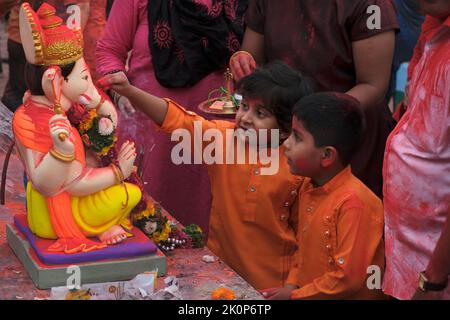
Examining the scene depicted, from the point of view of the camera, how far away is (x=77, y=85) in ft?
7.10

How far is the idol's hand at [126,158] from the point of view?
2203 mm

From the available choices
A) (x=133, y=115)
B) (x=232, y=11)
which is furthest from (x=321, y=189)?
(x=232, y=11)

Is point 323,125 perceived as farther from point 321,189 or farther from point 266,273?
point 266,273

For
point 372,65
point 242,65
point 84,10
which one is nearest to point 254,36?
point 242,65

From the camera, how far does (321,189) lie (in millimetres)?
2316

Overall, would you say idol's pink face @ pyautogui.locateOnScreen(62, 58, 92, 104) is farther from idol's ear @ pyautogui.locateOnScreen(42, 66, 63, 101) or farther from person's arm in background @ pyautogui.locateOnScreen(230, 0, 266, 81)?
person's arm in background @ pyautogui.locateOnScreen(230, 0, 266, 81)

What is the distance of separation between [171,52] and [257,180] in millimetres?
696

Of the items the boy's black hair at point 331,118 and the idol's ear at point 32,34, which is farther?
the boy's black hair at point 331,118

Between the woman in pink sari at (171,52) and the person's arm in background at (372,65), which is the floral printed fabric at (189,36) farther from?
the person's arm in background at (372,65)

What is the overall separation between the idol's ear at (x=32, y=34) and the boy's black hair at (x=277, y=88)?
1.91 feet

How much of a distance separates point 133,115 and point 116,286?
2.36ft

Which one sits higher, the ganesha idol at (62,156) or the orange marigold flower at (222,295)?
the ganesha idol at (62,156)

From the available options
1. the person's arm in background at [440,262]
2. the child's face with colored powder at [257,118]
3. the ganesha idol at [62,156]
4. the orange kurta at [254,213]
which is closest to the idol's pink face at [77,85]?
the ganesha idol at [62,156]

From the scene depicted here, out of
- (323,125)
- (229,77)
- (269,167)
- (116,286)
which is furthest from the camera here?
(229,77)
